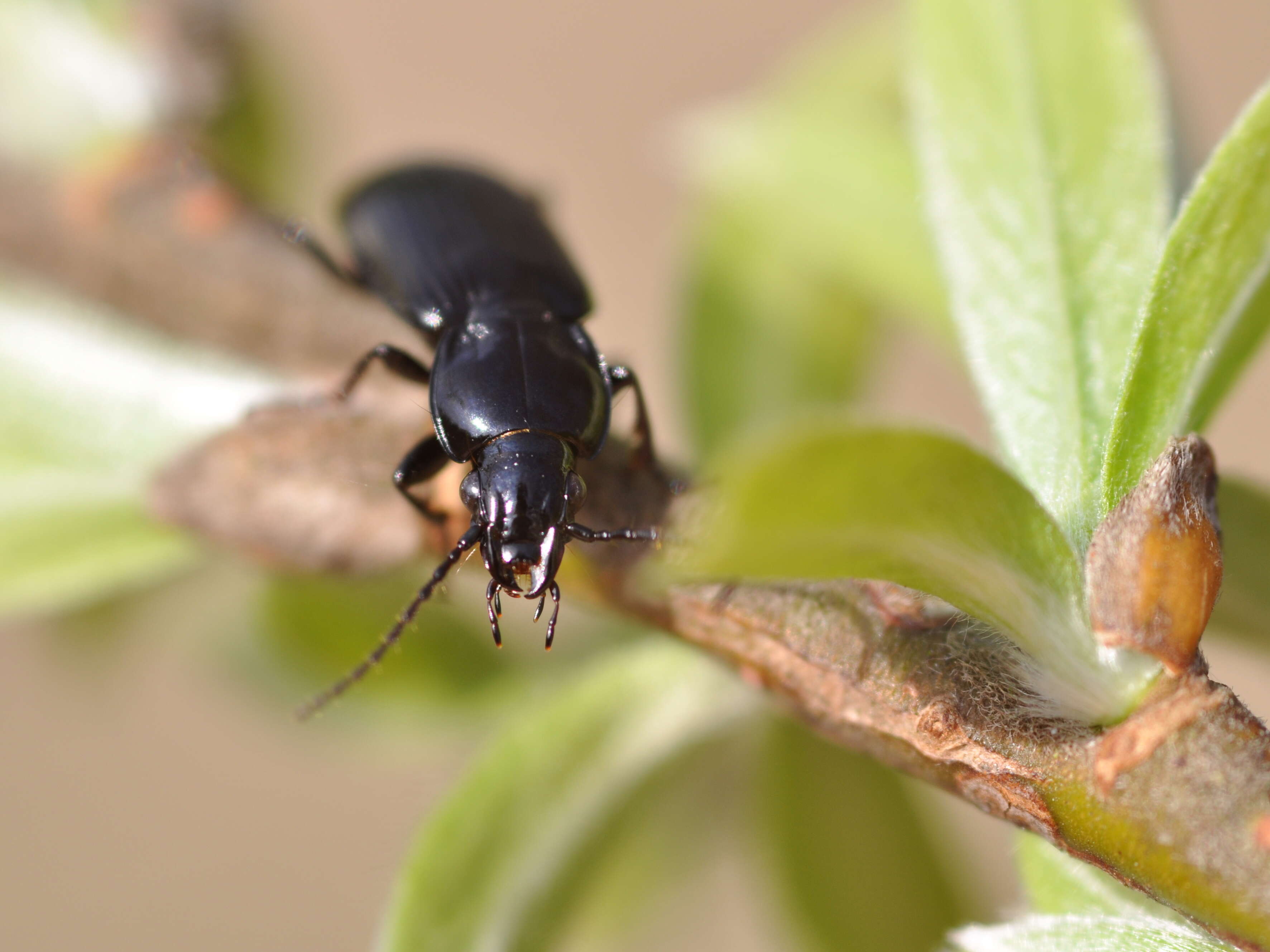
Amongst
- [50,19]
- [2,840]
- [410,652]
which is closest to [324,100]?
[50,19]

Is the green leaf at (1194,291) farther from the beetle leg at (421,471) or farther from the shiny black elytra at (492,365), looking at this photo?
the beetle leg at (421,471)

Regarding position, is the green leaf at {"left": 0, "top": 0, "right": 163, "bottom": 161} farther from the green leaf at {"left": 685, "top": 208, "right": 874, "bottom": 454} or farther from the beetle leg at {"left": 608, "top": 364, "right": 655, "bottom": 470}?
the beetle leg at {"left": 608, "top": 364, "right": 655, "bottom": 470}

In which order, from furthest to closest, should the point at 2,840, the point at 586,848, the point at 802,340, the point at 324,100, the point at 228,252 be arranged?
the point at 2,840 → the point at 324,100 → the point at 802,340 → the point at 228,252 → the point at 586,848

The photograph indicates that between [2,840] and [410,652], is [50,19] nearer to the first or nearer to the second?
[410,652]

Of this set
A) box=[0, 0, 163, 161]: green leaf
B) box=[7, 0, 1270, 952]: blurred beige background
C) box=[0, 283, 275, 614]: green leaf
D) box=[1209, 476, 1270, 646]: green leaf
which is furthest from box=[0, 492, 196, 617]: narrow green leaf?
box=[1209, 476, 1270, 646]: green leaf

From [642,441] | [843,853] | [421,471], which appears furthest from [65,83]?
[843,853]
